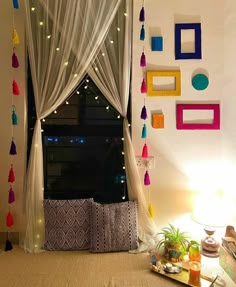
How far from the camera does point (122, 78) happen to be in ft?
7.88

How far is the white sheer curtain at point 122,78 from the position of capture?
240cm

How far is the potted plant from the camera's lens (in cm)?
212

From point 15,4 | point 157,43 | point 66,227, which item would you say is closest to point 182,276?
point 66,227

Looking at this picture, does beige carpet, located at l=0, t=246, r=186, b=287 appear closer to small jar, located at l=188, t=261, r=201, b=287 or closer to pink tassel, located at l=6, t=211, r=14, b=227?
small jar, located at l=188, t=261, r=201, b=287

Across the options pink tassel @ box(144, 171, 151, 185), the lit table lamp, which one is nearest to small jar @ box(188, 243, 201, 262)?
the lit table lamp

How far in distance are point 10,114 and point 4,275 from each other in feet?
4.03

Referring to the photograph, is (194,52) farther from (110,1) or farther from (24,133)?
(24,133)

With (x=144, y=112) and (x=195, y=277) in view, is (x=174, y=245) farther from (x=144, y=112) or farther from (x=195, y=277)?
(x=144, y=112)

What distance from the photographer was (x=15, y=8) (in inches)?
94.4

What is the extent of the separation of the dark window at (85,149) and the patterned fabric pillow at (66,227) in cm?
26

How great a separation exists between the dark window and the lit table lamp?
24.9 inches

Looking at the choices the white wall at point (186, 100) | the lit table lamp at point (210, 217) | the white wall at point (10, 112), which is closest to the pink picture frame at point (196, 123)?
the white wall at point (186, 100)

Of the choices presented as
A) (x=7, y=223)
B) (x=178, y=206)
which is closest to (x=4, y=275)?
(x=7, y=223)

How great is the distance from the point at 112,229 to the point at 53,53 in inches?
57.2
